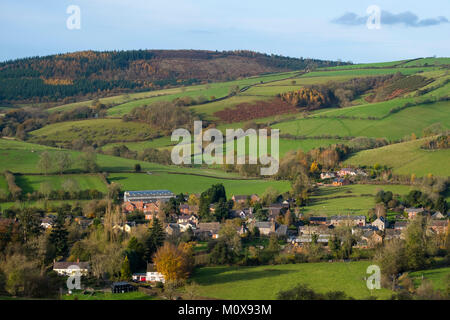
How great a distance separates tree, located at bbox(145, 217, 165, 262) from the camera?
1481 inches

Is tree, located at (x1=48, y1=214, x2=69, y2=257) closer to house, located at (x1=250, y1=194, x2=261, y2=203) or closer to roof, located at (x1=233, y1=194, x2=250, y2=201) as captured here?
roof, located at (x1=233, y1=194, x2=250, y2=201)

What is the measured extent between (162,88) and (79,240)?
9903 cm

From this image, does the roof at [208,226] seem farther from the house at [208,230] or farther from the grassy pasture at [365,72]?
the grassy pasture at [365,72]

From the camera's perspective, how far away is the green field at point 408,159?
59.4 meters

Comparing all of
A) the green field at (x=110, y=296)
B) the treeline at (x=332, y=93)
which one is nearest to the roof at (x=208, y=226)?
the green field at (x=110, y=296)

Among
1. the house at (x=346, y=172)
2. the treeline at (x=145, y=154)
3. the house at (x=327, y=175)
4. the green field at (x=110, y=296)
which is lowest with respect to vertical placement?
the green field at (x=110, y=296)

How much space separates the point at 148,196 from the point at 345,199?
18.9 m

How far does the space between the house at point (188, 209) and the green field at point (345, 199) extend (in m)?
9.86

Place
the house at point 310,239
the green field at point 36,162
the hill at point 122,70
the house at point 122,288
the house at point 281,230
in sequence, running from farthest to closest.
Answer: the hill at point 122,70
the green field at point 36,162
the house at point 281,230
the house at point 310,239
the house at point 122,288

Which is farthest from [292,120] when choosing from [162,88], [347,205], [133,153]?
[162,88]

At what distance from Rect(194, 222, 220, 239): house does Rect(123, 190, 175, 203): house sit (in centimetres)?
911

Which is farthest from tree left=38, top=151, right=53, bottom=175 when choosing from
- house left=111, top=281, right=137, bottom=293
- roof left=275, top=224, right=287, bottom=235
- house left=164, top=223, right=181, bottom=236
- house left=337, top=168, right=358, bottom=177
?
house left=111, top=281, right=137, bottom=293

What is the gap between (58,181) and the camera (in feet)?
193
